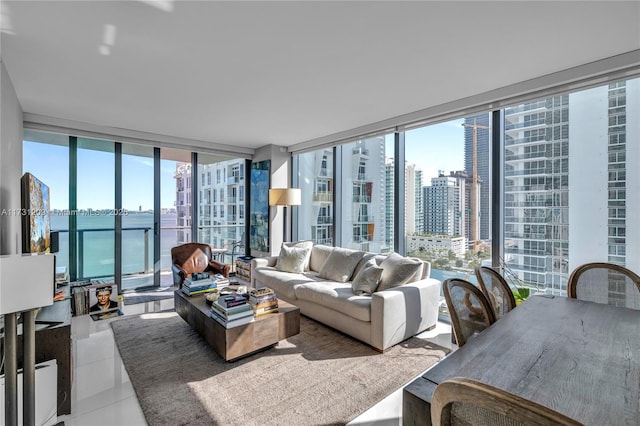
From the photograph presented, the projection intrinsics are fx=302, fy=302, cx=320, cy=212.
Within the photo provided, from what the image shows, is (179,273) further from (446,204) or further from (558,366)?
(558,366)

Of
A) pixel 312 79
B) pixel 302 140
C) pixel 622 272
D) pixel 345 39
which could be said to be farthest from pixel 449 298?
pixel 302 140

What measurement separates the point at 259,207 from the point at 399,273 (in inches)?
143

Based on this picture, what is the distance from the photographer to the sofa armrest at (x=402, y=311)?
283cm

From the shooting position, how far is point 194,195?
570 cm

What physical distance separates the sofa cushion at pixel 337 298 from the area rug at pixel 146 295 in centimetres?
244

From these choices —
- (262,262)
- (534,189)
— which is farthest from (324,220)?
(534,189)

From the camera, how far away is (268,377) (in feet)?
8.04

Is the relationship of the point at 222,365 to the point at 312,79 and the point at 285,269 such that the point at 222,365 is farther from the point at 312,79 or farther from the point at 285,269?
the point at 312,79

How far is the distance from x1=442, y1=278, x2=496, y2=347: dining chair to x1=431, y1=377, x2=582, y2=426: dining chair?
89 cm

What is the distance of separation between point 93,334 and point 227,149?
12.2ft

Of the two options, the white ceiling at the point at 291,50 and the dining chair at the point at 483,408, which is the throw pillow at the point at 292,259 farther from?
the dining chair at the point at 483,408

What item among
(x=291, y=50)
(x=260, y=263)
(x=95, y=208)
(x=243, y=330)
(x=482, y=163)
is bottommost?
(x=243, y=330)

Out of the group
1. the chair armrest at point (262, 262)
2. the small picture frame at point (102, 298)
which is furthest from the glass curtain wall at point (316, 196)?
the small picture frame at point (102, 298)

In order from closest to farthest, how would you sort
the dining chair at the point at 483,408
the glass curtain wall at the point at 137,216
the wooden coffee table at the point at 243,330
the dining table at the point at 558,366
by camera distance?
the dining chair at the point at 483,408 < the dining table at the point at 558,366 < the wooden coffee table at the point at 243,330 < the glass curtain wall at the point at 137,216
